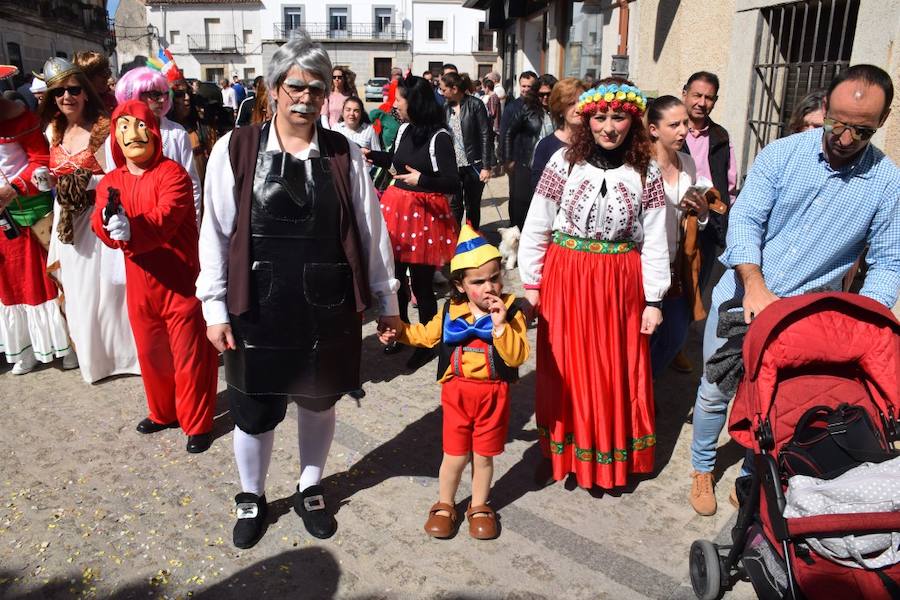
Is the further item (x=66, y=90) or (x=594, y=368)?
(x=66, y=90)

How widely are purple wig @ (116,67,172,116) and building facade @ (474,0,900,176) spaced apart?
4705 millimetres

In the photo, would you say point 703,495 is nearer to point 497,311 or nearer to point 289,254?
point 497,311

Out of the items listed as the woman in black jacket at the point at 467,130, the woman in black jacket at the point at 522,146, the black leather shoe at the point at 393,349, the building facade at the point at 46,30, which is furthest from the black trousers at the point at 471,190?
the building facade at the point at 46,30

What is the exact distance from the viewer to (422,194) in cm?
530

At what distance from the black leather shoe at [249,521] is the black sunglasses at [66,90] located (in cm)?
291

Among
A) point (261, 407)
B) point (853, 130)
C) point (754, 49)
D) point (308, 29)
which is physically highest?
point (308, 29)

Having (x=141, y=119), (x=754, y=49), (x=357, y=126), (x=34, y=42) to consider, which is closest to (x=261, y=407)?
(x=141, y=119)

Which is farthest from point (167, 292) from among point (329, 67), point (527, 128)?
point (527, 128)

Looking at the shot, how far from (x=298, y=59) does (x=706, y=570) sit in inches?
102

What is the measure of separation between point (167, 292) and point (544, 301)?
213cm

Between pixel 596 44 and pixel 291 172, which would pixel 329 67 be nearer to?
pixel 291 172

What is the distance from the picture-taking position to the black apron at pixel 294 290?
2781 millimetres

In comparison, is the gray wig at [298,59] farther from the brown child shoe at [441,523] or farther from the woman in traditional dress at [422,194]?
the woman in traditional dress at [422,194]

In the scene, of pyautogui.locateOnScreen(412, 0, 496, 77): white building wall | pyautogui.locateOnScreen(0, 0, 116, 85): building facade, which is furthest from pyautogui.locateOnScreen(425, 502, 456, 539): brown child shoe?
pyautogui.locateOnScreen(412, 0, 496, 77): white building wall
